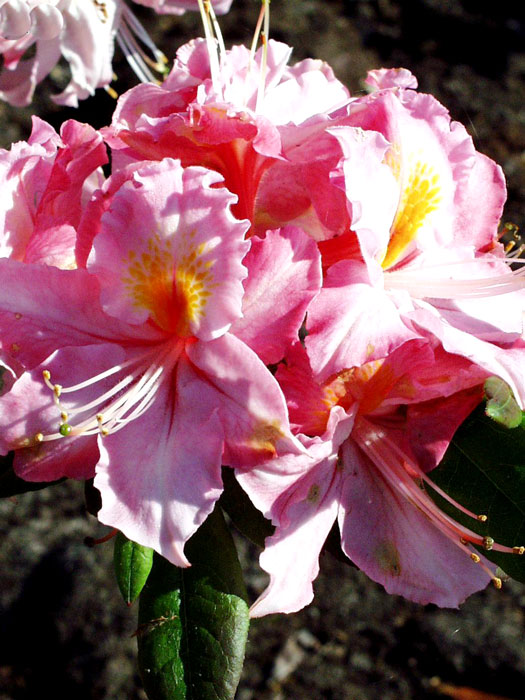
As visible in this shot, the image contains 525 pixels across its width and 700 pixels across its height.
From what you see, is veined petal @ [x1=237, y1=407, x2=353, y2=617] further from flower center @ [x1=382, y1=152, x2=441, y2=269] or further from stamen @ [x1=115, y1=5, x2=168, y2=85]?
stamen @ [x1=115, y1=5, x2=168, y2=85]

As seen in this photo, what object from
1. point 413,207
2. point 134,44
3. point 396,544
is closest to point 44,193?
point 413,207

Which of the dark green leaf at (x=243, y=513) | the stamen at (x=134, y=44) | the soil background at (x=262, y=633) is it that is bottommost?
the soil background at (x=262, y=633)

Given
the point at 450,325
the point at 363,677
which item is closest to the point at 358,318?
the point at 450,325

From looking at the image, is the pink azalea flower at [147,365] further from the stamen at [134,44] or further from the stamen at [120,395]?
the stamen at [134,44]

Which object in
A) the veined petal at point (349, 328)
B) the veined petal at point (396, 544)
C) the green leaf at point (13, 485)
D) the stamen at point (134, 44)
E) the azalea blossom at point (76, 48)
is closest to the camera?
the veined petal at point (349, 328)

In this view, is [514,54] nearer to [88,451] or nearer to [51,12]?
[51,12]

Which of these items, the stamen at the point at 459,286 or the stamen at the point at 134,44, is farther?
the stamen at the point at 134,44

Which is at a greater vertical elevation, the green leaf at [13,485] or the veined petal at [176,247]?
the veined petal at [176,247]

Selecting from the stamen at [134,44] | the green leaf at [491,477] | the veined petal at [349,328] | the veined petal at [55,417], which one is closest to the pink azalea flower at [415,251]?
the veined petal at [349,328]
